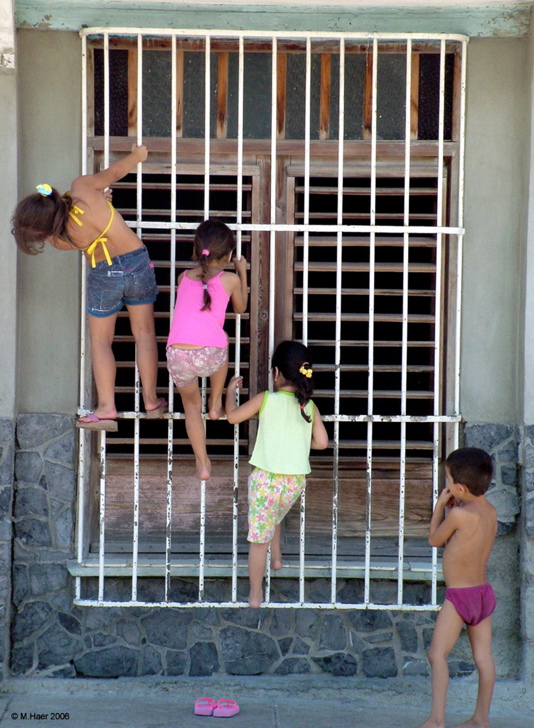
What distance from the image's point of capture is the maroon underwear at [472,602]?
405 cm

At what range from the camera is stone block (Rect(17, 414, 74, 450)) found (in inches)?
186

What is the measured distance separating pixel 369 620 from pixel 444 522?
1032 mm

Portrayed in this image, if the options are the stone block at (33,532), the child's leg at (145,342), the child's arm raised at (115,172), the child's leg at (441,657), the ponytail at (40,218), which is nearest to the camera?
the child's leg at (441,657)

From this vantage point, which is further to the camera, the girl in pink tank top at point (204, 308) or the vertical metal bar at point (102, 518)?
the vertical metal bar at point (102, 518)

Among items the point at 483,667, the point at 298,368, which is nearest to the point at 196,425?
the point at 298,368

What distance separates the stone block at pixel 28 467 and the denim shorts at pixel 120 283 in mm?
851

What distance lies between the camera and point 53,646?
15.7ft

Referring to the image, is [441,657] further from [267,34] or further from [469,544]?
[267,34]

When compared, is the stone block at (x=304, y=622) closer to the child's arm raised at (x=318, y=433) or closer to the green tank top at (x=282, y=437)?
the green tank top at (x=282, y=437)

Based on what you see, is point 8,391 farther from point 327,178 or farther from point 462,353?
point 462,353

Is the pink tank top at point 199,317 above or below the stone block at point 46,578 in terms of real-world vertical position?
above

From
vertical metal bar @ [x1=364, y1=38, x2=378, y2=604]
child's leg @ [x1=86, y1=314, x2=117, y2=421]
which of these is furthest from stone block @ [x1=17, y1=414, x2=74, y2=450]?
vertical metal bar @ [x1=364, y1=38, x2=378, y2=604]

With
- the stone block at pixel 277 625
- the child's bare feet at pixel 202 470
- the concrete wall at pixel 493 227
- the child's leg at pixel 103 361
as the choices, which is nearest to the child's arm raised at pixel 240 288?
the child's leg at pixel 103 361

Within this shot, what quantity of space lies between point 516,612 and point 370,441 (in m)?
1.18
